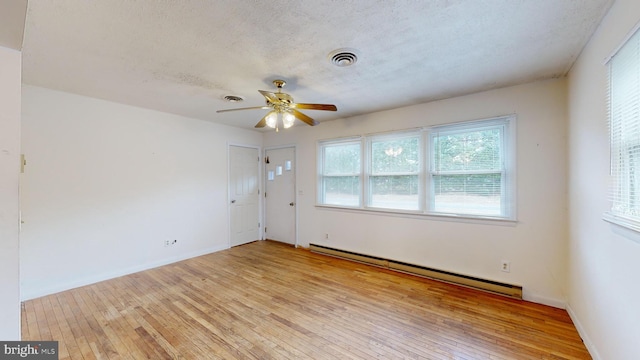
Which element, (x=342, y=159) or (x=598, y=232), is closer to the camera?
(x=598, y=232)

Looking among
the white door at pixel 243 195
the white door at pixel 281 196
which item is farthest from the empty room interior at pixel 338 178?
the white door at pixel 281 196

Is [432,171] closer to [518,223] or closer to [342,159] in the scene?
[518,223]

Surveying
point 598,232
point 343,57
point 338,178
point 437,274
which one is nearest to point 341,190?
point 338,178

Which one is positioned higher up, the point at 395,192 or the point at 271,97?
the point at 271,97

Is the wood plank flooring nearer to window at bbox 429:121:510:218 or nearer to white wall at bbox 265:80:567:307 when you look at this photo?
white wall at bbox 265:80:567:307

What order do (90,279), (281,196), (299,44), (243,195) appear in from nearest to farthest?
1. (299,44)
2. (90,279)
3. (243,195)
4. (281,196)

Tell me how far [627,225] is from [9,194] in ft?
10.2

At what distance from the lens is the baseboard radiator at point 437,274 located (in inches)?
112

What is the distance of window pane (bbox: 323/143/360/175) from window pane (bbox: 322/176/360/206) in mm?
114

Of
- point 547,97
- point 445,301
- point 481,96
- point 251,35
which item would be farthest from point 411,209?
point 251,35

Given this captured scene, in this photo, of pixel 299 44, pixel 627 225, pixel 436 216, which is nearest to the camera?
pixel 627 225

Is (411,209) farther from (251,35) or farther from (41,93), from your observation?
(41,93)

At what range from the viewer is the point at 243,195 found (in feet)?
17.1

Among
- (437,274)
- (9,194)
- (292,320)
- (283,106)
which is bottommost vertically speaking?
(292,320)
